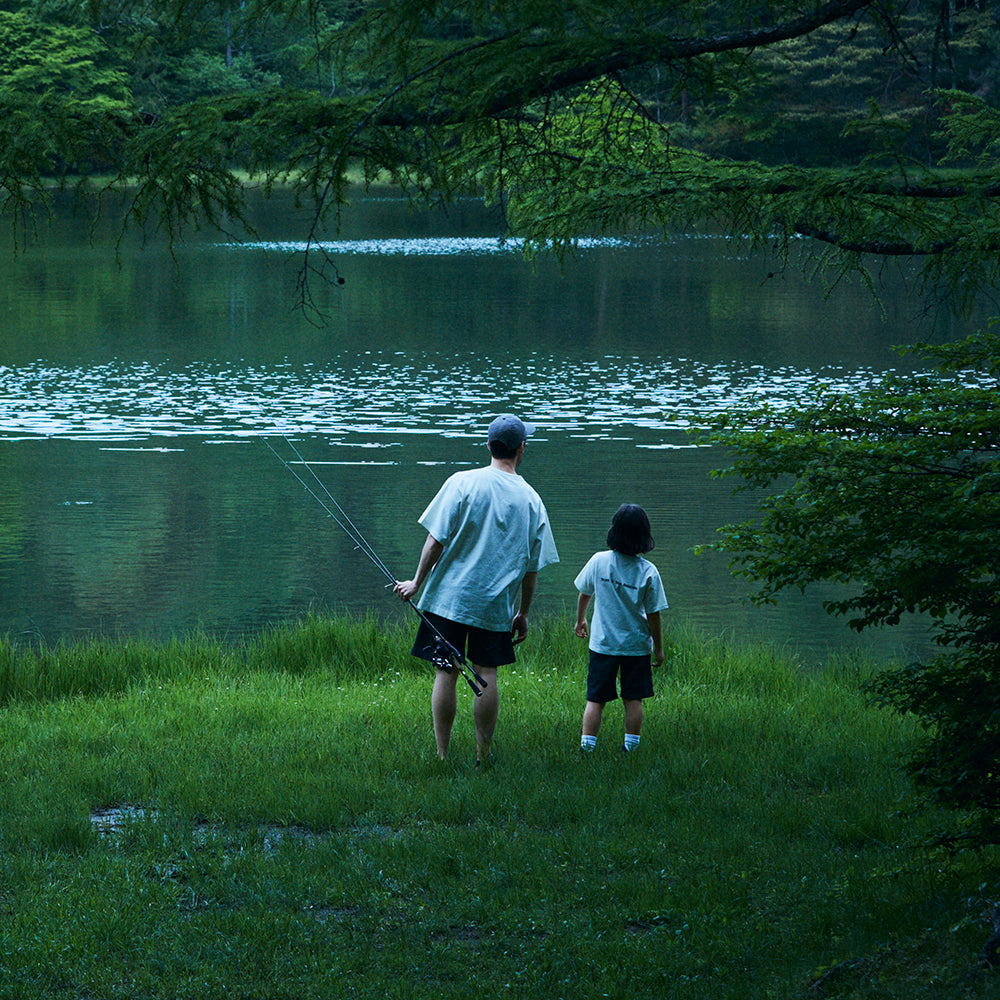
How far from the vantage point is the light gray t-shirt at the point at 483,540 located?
5.75 metres

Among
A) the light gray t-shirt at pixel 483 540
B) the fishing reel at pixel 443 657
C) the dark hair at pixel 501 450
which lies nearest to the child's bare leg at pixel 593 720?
the light gray t-shirt at pixel 483 540

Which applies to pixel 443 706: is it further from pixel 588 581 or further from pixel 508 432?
pixel 508 432

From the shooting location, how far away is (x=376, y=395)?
879 inches

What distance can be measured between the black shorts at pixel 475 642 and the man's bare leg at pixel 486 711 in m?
0.05

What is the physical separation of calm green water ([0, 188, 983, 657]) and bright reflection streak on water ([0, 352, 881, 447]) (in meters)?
0.08

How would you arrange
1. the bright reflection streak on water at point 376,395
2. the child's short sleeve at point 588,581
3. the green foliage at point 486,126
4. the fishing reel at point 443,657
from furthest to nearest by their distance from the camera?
the bright reflection streak on water at point 376,395, the child's short sleeve at point 588,581, the fishing reel at point 443,657, the green foliage at point 486,126

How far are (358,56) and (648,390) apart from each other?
57.2 feet

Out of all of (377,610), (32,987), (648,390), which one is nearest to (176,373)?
(648,390)

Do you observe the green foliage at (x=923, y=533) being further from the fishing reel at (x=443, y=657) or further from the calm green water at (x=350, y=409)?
the calm green water at (x=350, y=409)

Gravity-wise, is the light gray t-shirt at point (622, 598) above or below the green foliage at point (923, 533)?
below

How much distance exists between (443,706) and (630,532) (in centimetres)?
110

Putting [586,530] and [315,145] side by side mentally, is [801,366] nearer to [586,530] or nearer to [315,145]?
[586,530]

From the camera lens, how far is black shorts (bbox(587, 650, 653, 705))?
6078 mm

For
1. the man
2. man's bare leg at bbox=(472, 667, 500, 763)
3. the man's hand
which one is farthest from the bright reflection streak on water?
man's bare leg at bbox=(472, 667, 500, 763)
